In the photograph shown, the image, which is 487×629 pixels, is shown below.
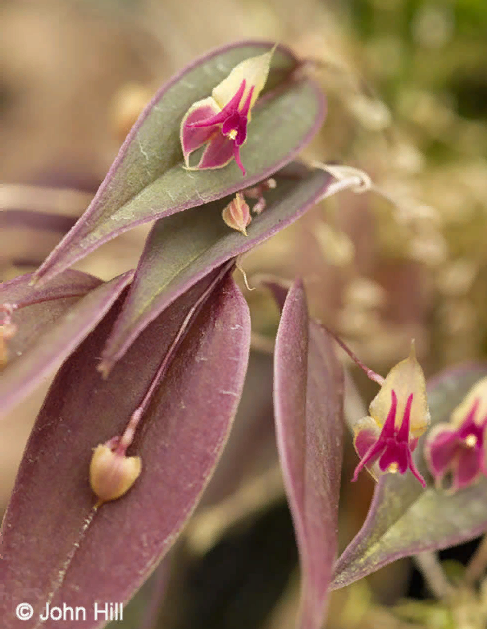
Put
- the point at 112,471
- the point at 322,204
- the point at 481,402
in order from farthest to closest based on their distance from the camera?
the point at 322,204 < the point at 481,402 < the point at 112,471

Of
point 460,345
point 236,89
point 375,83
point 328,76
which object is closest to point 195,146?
point 236,89

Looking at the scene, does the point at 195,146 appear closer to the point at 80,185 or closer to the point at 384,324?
the point at 80,185

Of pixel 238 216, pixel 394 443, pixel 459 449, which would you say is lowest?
pixel 459 449

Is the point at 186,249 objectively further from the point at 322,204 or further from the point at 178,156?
the point at 322,204

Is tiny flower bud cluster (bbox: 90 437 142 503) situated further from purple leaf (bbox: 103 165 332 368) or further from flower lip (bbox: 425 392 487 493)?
flower lip (bbox: 425 392 487 493)

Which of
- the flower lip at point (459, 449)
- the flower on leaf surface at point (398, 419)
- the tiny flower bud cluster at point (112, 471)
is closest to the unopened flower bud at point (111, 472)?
the tiny flower bud cluster at point (112, 471)

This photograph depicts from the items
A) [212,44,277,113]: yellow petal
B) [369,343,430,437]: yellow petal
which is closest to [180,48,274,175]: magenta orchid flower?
[212,44,277,113]: yellow petal

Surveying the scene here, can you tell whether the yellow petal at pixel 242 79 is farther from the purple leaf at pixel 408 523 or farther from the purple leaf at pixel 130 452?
the purple leaf at pixel 408 523

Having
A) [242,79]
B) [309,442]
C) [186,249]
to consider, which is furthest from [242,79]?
[309,442]
